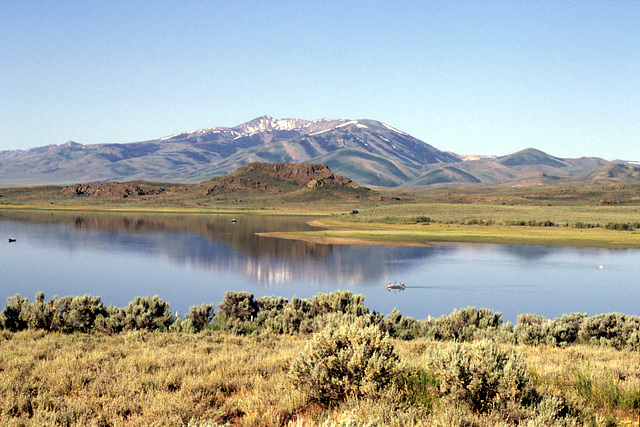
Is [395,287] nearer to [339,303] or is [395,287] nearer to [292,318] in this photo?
[339,303]

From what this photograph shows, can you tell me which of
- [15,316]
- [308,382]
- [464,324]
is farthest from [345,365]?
[15,316]

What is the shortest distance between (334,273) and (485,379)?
3616 centimetres

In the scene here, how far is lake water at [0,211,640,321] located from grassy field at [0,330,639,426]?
55.6 ft

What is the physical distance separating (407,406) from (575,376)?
4.60 meters

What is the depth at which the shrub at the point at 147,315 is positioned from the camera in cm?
1614

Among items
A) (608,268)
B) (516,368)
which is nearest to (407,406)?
(516,368)

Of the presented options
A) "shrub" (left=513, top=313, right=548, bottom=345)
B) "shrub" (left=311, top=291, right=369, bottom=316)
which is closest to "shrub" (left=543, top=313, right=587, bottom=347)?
"shrub" (left=513, top=313, right=548, bottom=345)

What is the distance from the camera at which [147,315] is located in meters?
16.5

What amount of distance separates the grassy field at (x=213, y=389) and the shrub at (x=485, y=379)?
1.11 feet

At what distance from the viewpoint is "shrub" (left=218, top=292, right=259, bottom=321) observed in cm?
1922

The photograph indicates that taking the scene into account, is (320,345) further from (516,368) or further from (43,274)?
(43,274)

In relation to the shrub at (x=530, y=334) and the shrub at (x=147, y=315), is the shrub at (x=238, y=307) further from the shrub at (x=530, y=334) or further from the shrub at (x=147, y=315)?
the shrub at (x=530, y=334)

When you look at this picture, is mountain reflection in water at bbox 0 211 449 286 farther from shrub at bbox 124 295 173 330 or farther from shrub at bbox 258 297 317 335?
shrub at bbox 124 295 173 330

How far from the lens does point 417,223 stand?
99875 mm
